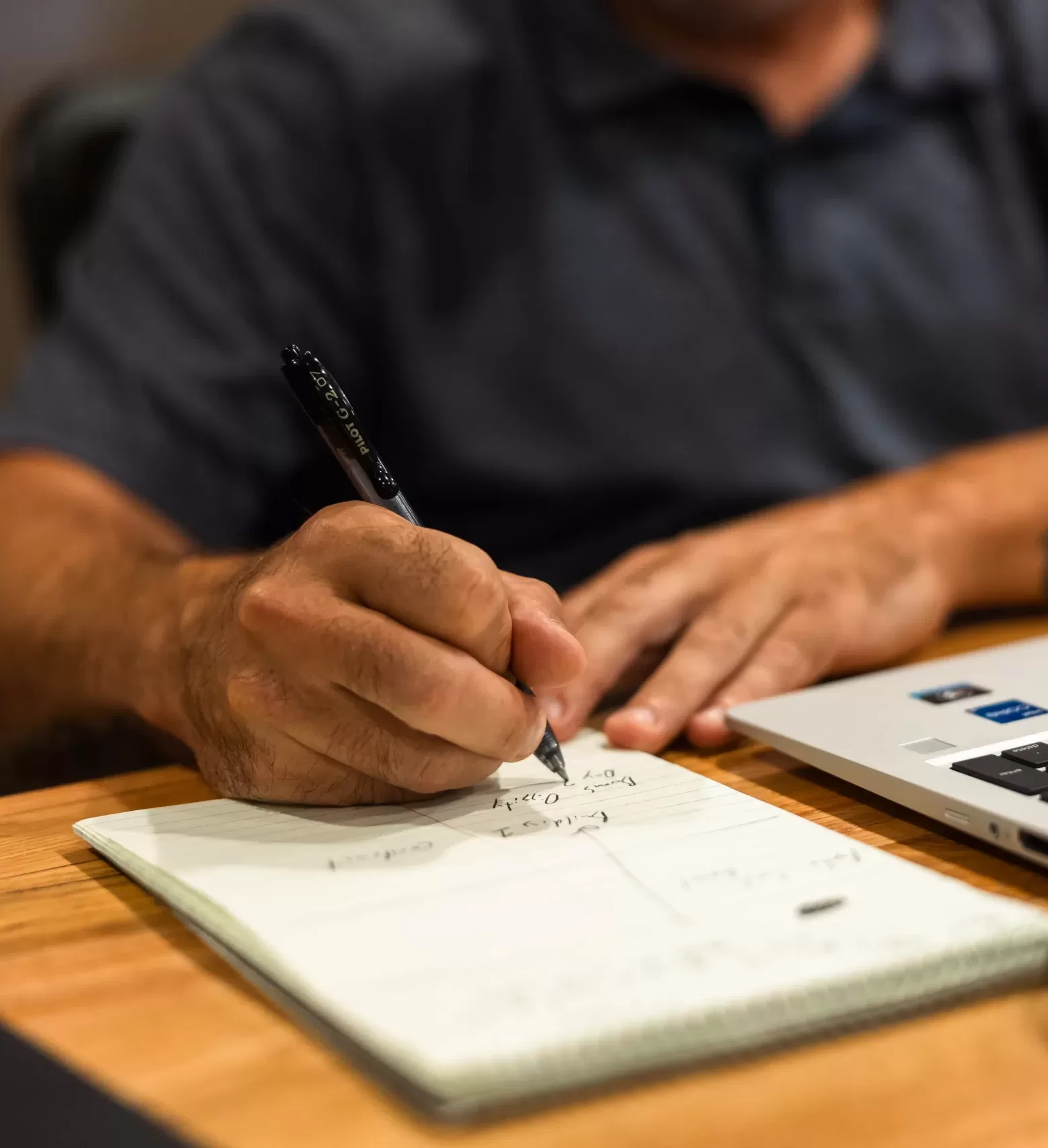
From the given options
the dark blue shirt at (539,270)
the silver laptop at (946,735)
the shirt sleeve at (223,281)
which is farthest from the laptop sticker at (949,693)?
the shirt sleeve at (223,281)

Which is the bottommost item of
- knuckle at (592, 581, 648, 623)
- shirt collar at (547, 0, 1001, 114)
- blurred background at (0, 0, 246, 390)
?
knuckle at (592, 581, 648, 623)

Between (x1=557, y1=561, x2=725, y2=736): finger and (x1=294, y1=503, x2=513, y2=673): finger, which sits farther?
(x1=557, y1=561, x2=725, y2=736): finger

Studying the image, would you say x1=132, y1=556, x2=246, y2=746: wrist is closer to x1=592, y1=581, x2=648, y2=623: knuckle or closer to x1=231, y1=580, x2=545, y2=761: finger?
x1=231, y1=580, x2=545, y2=761: finger

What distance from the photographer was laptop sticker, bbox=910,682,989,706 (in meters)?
0.54

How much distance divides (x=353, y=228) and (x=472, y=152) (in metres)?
0.12

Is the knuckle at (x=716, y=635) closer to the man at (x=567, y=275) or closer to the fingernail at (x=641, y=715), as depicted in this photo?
the fingernail at (x=641, y=715)

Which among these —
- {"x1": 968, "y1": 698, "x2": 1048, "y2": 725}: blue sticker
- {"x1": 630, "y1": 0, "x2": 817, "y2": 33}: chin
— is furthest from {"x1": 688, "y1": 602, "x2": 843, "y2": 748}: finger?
{"x1": 630, "y1": 0, "x2": 817, "y2": 33}: chin

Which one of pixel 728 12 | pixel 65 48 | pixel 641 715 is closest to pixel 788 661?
pixel 641 715

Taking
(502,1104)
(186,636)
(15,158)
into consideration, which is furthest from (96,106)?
(502,1104)

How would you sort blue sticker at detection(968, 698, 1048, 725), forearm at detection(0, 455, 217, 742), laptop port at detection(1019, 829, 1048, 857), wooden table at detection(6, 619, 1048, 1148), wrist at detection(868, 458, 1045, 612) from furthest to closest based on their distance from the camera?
wrist at detection(868, 458, 1045, 612)
forearm at detection(0, 455, 217, 742)
blue sticker at detection(968, 698, 1048, 725)
laptop port at detection(1019, 829, 1048, 857)
wooden table at detection(6, 619, 1048, 1148)

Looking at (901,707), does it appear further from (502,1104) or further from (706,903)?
(502,1104)

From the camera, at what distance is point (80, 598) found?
73 centimetres

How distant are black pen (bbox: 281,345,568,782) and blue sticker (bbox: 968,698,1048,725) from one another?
6.9 inches

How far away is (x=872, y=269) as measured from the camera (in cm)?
106
